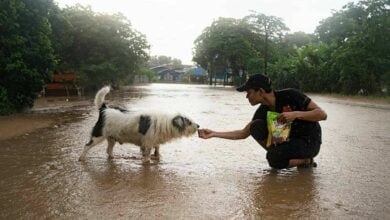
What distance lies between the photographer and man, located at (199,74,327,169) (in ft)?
18.8

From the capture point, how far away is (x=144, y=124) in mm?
6969

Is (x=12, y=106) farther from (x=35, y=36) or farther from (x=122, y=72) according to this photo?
(x=122, y=72)

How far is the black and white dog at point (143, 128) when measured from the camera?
22.7 feet

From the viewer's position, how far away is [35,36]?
49.9 feet

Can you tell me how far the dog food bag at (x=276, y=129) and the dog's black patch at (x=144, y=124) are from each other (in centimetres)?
198

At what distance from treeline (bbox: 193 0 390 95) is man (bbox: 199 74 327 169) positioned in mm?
23030

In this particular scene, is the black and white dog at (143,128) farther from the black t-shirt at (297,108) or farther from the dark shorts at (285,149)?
the black t-shirt at (297,108)

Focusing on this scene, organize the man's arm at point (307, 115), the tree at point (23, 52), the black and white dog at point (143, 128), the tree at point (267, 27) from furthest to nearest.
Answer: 1. the tree at point (267, 27)
2. the tree at point (23, 52)
3. the black and white dog at point (143, 128)
4. the man's arm at point (307, 115)

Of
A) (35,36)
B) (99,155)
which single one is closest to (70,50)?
(35,36)

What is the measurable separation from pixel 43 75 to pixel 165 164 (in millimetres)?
9945

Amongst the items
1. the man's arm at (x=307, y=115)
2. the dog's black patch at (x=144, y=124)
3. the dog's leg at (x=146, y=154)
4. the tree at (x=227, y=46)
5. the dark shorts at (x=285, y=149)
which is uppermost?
the tree at (x=227, y=46)

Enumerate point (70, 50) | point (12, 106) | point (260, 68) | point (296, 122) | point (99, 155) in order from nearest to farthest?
1. point (296, 122)
2. point (99, 155)
3. point (12, 106)
4. point (70, 50)
5. point (260, 68)

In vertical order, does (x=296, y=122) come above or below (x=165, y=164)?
above

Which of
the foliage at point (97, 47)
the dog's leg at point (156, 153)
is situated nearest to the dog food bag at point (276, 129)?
the dog's leg at point (156, 153)
